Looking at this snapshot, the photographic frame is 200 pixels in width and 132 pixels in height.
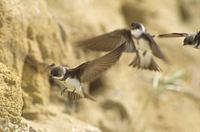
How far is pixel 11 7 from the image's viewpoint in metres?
3.82

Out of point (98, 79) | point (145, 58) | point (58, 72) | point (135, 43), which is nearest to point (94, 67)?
point (58, 72)

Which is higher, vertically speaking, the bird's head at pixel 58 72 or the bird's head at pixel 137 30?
the bird's head at pixel 137 30

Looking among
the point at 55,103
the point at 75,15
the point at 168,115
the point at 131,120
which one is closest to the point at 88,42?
the point at 55,103

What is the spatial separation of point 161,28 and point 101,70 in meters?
2.76

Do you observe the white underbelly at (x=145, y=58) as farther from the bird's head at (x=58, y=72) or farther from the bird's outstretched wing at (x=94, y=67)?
the bird's head at (x=58, y=72)

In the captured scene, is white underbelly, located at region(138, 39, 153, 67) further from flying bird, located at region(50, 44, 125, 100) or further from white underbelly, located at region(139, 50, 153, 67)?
flying bird, located at region(50, 44, 125, 100)

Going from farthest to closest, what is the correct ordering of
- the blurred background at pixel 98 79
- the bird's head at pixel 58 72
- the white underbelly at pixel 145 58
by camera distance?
the white underbelly at pixel 145 58 < the blurred background at pixel 98 79 < the bird's head at pixel 58 72

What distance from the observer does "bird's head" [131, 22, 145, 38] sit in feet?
12.5

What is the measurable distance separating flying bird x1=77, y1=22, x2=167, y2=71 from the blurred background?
39 cm

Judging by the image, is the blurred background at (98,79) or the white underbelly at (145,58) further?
the white underbelly at (145,58)

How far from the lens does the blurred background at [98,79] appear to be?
3.81m

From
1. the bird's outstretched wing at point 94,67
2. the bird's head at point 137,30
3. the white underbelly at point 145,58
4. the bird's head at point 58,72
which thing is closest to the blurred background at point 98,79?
the bird's head at point 58,72

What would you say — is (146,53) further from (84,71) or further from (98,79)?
(98,79)

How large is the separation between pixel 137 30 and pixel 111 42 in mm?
215
